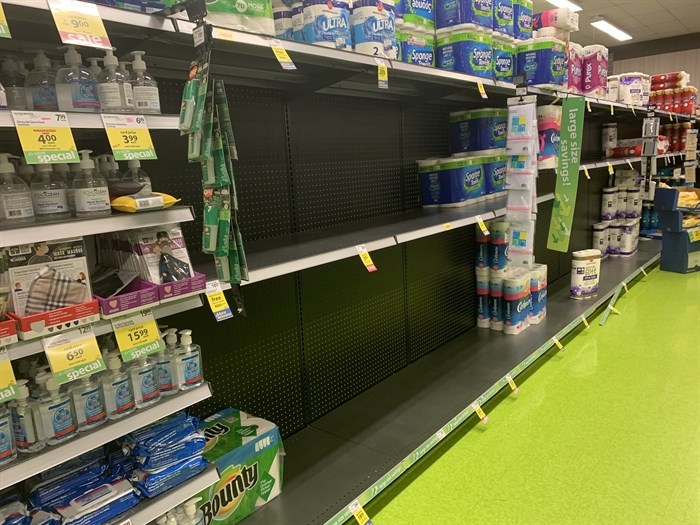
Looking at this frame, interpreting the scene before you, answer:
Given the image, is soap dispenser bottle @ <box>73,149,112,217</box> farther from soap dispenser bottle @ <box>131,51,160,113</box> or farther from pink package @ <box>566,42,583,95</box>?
pink package @ <box>566,42,583,95</box>

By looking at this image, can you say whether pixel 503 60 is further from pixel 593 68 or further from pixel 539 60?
pixel 593 68

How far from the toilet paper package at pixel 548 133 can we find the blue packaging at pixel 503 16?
68cm

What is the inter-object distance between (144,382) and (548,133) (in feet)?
9.93

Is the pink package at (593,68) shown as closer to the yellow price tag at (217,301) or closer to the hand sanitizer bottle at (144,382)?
the yellow price tag at (217,301)

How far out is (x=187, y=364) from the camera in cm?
148

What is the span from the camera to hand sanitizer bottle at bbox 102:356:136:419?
132cm

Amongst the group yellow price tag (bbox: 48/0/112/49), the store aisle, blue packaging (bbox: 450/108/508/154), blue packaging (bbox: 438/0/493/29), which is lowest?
the store aisle

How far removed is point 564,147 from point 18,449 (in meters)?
3.31

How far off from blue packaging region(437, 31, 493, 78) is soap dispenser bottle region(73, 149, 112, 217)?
1.89 m

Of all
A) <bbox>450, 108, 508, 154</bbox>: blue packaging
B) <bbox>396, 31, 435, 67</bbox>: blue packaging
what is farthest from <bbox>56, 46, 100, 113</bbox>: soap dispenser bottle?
<bbox>450, 108, 508, 154</bbox>: blue packaging

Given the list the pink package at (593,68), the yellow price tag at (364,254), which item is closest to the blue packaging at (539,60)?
the pink package at (593,68)

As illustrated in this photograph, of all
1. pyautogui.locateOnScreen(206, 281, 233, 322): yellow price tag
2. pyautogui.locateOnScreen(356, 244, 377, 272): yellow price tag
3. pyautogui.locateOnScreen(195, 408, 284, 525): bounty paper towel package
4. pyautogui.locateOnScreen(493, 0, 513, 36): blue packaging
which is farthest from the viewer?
pyautogui.locateOnScreen(493, 0, 513, 36): blue packaging

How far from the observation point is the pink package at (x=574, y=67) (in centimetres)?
369

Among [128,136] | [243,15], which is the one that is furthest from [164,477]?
[243,15]
